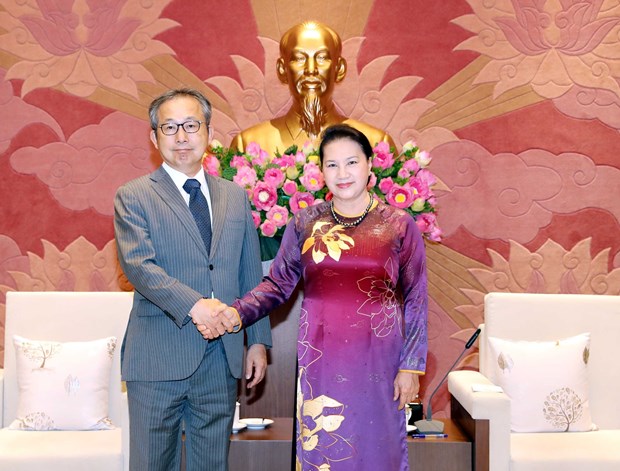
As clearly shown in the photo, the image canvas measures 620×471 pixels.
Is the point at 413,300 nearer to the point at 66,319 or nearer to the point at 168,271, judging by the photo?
the point at 168,271

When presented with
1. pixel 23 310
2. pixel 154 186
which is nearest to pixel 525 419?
pixel 154 186

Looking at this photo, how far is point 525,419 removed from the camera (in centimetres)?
326

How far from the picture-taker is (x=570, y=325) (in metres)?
3.46

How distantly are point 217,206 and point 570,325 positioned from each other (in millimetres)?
1751

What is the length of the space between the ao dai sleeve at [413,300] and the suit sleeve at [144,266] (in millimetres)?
608

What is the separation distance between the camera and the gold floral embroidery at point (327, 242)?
2.37 meters

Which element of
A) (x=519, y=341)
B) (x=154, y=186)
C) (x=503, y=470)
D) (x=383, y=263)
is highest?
(x=154, y=186)

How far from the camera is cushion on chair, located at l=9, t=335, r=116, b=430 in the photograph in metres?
3.24

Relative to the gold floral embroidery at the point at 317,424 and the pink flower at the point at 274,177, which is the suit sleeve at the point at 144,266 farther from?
the pink flower at the point at 274,177

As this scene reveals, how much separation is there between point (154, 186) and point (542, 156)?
2.60 metres

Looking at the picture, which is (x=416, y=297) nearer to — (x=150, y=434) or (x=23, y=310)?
(x=150, y=434)

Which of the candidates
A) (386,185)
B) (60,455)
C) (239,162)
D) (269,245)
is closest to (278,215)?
(269,245)

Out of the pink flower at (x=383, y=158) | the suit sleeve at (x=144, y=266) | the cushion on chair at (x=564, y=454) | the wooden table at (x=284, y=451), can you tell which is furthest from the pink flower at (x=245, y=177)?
the cushion on chair at (x=564, y=454)

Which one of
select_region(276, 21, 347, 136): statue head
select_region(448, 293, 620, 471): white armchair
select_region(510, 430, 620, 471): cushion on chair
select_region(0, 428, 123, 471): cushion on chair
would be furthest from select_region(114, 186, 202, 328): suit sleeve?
select_region(276, 21, 347, 136): statue head
